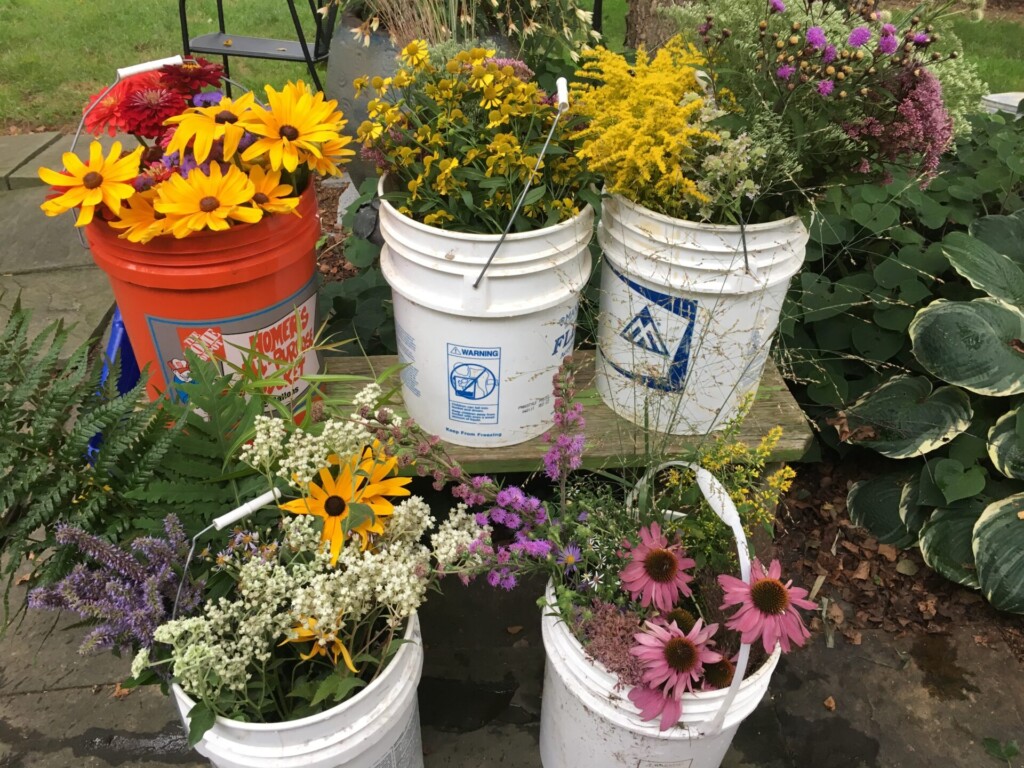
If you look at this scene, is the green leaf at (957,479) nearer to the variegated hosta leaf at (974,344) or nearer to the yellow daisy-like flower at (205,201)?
the variegated hosta leaf at (974,344)

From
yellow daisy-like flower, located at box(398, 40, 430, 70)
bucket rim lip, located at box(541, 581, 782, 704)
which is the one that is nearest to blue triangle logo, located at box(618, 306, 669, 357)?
bucket rim lip, located at box(541, 581, 782, 704)

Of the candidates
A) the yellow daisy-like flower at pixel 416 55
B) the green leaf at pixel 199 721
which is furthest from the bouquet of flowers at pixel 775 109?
the green leaf at pixel 199 721

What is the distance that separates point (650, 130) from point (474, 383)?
25.9 inches

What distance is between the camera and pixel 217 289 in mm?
1766

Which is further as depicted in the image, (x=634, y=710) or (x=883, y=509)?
(x=883, y=509)

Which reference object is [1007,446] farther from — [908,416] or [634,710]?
[634,710]

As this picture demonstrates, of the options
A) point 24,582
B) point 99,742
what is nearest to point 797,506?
point 99,742

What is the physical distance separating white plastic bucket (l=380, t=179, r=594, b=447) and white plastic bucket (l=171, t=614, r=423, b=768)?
555 millimetres

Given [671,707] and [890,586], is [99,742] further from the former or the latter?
[890,586]

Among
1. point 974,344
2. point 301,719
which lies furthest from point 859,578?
point 301,719

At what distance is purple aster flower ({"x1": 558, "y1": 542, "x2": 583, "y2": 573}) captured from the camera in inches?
56.4

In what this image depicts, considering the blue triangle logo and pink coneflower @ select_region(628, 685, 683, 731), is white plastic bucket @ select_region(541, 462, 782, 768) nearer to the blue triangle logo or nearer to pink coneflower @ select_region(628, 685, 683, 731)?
pink coneflower @ select_region(628, 685, 683, 731)

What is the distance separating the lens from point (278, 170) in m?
1.71

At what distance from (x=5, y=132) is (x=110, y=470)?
15.0ft
